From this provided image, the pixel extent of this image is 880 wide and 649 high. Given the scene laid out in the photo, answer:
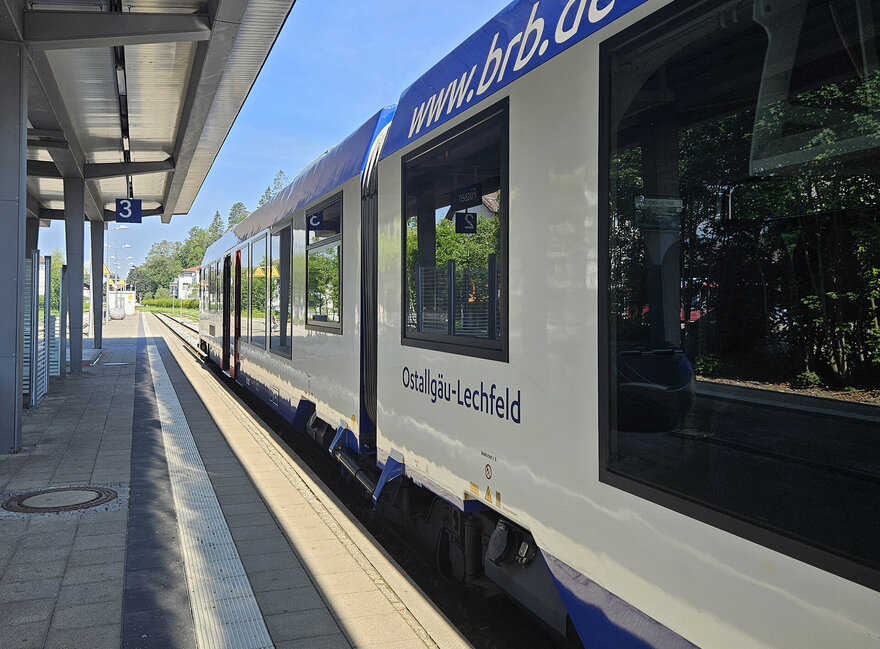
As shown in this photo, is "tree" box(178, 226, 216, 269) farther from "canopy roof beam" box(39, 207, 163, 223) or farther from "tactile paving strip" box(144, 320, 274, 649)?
"tactile paving strip" box(144, 320, 274, 649)

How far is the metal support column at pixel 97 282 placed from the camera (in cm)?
2309

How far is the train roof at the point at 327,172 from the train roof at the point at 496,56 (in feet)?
2.68

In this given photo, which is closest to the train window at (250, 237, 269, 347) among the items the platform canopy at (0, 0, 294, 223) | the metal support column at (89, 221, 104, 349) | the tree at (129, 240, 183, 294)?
the platform canopy at (0, 0, 294, 223)

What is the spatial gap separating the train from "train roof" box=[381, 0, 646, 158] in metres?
0.02

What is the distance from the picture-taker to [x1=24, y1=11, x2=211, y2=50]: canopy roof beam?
8.28 metres

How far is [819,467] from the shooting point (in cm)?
254

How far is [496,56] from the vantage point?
364 centimetres

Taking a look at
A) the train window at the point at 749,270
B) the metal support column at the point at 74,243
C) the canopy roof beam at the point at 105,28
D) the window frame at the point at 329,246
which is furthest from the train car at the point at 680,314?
the metal support column at the point at 74,243

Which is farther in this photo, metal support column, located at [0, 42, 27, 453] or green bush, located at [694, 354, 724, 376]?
metal support column, located at [0, 42, 27, 453]

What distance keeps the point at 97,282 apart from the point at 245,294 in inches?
535

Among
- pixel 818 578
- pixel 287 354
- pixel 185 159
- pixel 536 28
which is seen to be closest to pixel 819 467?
pixel 818 578

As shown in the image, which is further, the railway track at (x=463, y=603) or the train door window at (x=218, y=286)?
the train door window at (x=218, y=286)

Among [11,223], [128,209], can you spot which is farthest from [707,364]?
[128,209]

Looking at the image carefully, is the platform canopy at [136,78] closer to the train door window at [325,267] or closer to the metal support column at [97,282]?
the train door window at [325,267]
